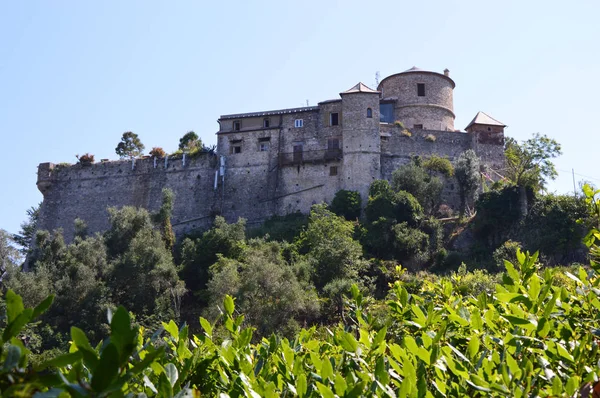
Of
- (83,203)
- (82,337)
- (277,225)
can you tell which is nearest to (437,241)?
(277,225)

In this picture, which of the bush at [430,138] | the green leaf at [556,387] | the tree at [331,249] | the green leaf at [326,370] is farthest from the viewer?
the bush at [430,138]

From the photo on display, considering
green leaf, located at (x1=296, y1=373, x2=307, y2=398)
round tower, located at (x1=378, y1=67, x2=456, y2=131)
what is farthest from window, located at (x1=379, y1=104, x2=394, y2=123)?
green leaf, located at (x1=296, y1=373, x2=307, y2=398)

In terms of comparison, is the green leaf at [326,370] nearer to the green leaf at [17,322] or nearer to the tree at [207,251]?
the green leaf at [17,322]

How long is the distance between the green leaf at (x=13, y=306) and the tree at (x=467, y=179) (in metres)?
34.4

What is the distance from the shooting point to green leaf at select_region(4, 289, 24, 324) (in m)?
2.42

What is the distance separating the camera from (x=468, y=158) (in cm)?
3678

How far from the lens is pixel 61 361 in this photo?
2416 mm

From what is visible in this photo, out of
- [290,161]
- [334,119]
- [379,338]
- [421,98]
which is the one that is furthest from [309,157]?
[379,338]

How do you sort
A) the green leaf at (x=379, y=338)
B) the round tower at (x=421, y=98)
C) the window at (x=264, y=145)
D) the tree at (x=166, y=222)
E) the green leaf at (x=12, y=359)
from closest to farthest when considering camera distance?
the green leaf at (x=12, y=359) → the green leaf at (x=379, y=338) → the tree at (x=166, y=222) → the window at (x=264, y=145) → the round tower at (x=421, y=98)

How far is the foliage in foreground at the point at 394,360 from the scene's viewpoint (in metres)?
2.45

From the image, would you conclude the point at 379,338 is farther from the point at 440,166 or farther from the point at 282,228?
the point at 440,166

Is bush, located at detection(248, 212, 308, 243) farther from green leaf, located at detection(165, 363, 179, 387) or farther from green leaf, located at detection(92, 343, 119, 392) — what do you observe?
green leaf, located at detection(92, 343, 119, 392)

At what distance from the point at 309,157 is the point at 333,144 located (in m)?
1.42

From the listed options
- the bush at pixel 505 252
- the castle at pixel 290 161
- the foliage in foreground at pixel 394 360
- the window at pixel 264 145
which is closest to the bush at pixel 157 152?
the castle at pixel 290 161
